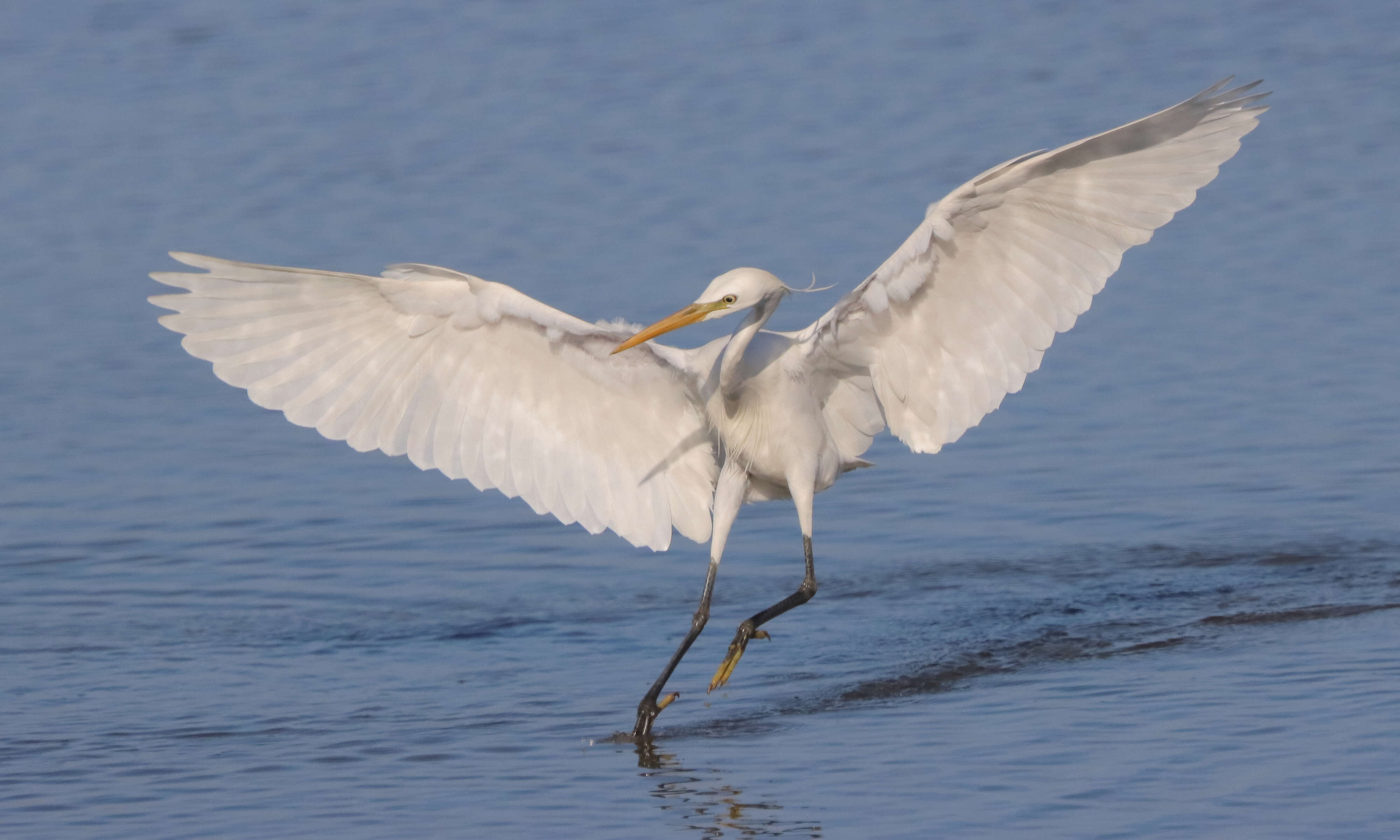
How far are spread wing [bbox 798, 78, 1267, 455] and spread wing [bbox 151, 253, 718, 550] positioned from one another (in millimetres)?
890

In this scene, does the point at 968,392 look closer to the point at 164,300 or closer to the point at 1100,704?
the point at 1100,704

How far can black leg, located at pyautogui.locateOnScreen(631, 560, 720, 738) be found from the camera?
7.72m

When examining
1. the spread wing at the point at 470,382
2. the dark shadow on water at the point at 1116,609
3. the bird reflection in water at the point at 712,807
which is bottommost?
the bird reflection in water at the point at 712,807

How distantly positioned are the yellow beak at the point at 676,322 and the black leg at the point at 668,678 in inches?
45.3

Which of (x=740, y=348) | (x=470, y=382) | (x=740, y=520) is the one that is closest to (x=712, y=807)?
(x=740, y=348)

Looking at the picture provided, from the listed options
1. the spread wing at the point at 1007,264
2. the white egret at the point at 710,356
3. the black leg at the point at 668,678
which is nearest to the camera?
the spread wing at the point at 1007,264

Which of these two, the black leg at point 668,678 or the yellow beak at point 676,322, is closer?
the yellow beak at point 676,322

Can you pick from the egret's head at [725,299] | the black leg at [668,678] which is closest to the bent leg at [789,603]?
the black leg at [668,678]

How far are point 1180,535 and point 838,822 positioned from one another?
163 inches

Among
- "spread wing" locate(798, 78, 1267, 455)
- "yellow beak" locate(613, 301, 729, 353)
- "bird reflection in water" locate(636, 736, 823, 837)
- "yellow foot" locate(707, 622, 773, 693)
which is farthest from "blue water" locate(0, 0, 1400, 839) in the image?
"yellow beak" locate(613, 301, 729, 353)

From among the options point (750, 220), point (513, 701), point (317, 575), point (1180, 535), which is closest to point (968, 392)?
point (513, 701)

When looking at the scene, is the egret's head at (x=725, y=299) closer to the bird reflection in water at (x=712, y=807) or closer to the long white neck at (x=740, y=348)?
the long white neck at (x=740, y=348)

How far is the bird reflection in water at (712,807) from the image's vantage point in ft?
21.6

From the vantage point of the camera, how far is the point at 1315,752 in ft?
22.5
